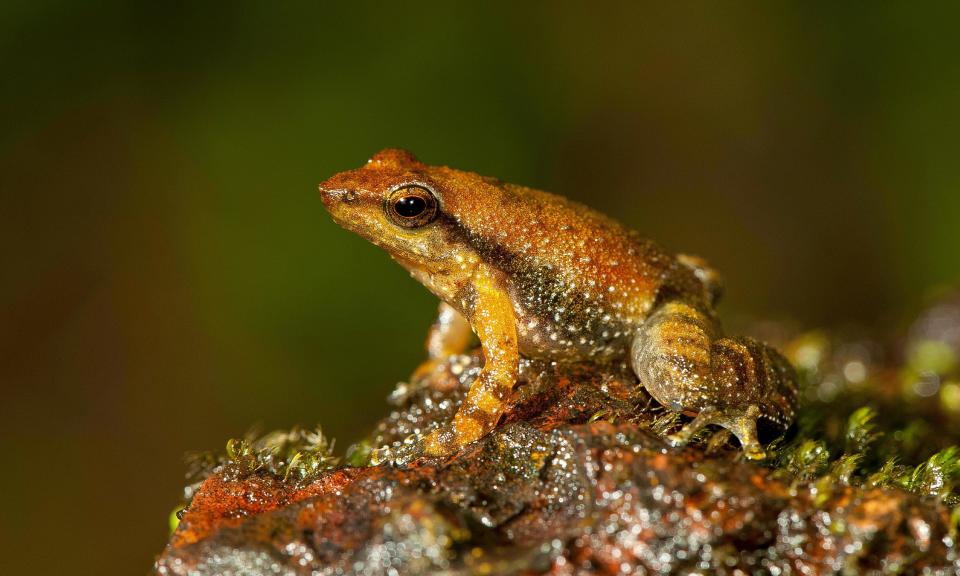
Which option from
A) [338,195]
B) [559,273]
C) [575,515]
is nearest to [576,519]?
[575,515]

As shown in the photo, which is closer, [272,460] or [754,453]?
[754,453]

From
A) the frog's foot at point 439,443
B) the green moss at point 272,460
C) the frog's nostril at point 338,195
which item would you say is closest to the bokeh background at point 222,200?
the green moss at point 272,460

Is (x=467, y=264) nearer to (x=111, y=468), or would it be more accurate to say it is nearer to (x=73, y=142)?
(x=111, y=468)

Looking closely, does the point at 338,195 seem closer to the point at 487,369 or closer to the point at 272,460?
the point at 487,369

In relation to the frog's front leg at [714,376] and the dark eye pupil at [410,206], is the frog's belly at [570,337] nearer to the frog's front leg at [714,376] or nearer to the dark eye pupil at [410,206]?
the frog's front leg at [714,376]

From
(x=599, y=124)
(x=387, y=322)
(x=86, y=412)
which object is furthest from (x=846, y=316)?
(x=86, y=412)

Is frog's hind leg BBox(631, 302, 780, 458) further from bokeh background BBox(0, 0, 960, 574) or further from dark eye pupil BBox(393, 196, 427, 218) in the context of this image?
bokeh background BBox(0, 0, 960, 574)
